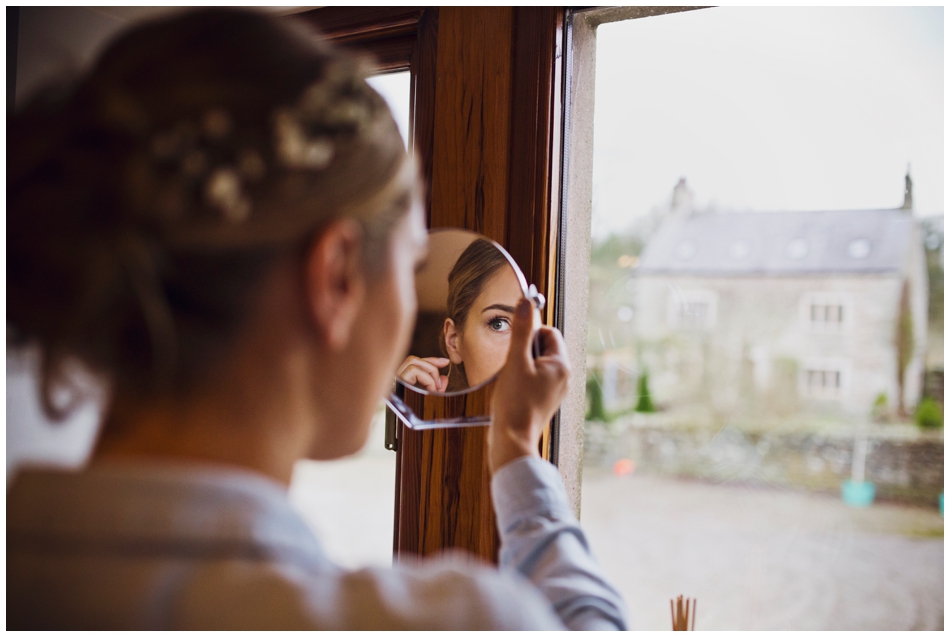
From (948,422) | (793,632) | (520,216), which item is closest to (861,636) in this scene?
(793,632)

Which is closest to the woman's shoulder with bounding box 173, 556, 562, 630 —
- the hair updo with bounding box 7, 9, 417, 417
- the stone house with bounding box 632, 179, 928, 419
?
the hair updo with bounding box 7, 9, 417, 417

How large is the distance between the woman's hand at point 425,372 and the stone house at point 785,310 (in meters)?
0.34

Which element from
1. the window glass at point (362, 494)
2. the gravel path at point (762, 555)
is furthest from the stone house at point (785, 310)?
the window glass at point (362, 494)

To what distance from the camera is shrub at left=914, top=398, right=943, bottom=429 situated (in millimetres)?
906

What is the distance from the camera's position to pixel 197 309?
0.42 metres

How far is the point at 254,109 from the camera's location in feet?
1.34

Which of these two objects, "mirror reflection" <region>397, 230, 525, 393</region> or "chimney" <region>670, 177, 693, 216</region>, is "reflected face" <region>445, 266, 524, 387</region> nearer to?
"mirror reflection" <region>397, 230, 525, 393</region>

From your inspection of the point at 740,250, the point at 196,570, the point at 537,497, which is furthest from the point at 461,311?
the point at 196,570

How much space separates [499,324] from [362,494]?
0.60m

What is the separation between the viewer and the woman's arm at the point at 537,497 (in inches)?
22.0

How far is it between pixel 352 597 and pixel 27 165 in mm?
333

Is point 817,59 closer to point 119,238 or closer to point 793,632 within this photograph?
point 793,632

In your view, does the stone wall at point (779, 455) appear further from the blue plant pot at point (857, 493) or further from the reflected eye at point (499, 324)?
the reflected eye at point (499, 324)

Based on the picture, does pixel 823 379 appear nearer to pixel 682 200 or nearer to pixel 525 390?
pixel 682 200
